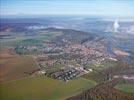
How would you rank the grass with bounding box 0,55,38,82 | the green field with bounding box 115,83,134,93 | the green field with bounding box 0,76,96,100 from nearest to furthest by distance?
the green field with bounding box 0,76,96,100, the green field with bounding box 115,83,134,93, the grass with bounding box 0,55,38,82

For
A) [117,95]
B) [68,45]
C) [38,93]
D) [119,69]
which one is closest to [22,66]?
[38,93]

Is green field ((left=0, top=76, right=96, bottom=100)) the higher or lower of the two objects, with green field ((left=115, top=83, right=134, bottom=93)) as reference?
higher

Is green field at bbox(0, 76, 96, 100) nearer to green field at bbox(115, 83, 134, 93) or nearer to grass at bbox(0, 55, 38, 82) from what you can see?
grass at bbox(0, 55, 38, 82)

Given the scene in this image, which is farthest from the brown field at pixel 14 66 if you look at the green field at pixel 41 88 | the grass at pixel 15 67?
the green field at pixel 41 88

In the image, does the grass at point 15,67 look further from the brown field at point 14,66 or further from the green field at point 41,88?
the green field at point 41,88

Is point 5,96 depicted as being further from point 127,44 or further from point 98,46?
point 127,44

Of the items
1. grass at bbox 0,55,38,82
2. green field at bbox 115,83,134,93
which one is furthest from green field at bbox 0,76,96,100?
green field at bbox 115,83,134,93

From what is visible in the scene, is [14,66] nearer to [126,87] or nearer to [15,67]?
[15,67]

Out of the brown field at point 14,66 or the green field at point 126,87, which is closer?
the green field at point 126,87

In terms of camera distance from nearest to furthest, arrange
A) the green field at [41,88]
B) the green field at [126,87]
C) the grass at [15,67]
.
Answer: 1. the green field at [41,88]
2. the green field at [126,87]
3. the grass at [15,67]

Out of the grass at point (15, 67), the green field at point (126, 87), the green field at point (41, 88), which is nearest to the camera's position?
the green field at point (41, 88)
